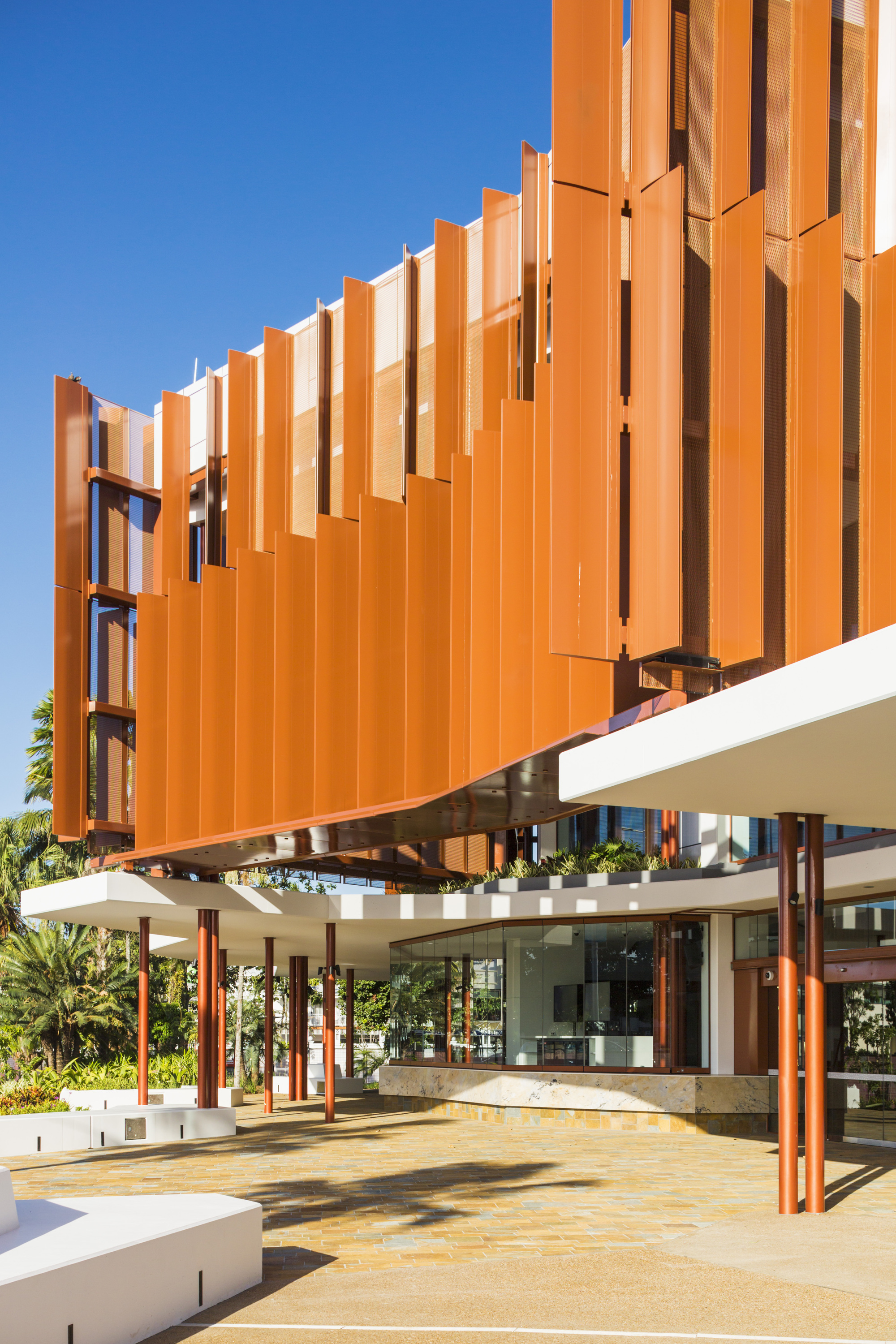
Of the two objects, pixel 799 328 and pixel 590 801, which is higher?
pixel 799 328

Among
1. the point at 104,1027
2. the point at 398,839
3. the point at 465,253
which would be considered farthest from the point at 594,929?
the point at 104,1027

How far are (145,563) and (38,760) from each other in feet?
77.3

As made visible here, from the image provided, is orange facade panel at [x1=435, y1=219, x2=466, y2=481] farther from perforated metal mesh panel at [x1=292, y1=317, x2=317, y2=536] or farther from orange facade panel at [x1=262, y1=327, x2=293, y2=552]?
orange facade panel at [x1=262, y1=327, x2=293, y2=552]

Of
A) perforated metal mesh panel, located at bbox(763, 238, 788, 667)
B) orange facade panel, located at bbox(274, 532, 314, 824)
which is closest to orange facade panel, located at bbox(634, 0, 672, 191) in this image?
perforated metal mesh panel, located at bbox(763, 238, 788, 667)

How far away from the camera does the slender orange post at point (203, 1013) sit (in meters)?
22.8

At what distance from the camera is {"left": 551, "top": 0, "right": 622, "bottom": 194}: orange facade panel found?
14.4 metres

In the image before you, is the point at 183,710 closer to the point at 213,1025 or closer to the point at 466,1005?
the point at 213,1025

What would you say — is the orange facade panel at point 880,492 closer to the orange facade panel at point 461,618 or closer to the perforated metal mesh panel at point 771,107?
the perforated metal mesh panel at point 771,107

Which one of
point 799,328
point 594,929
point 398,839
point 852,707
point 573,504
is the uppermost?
point 799,328

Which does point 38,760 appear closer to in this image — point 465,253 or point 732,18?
point 465,253

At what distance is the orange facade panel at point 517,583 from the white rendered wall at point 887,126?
197 inches

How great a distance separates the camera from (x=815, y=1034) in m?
12.4

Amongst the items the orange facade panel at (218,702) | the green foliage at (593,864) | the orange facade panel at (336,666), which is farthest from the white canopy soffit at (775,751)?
the green foliage at (593,864)

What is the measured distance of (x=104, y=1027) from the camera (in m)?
40.3
